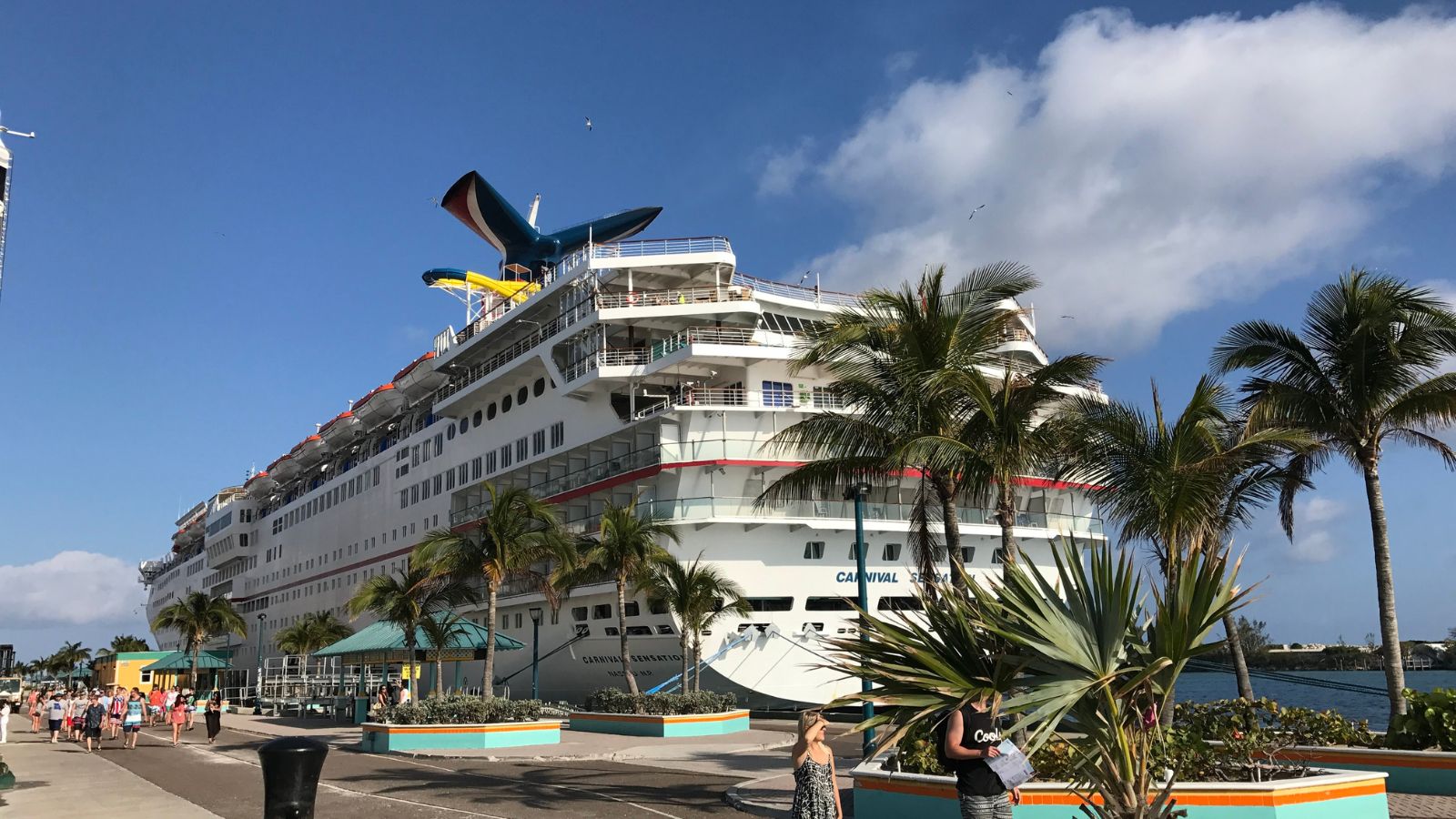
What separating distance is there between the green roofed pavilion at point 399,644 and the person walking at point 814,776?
22.8 meters

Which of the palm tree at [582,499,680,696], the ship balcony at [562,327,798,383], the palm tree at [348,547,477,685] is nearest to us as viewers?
the palm tree at [582,499,680,696]

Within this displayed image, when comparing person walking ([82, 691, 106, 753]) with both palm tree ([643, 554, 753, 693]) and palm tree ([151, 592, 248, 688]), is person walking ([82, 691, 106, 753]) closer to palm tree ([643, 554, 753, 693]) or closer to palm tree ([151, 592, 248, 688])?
palm tree ([643, 554, 753, 693])

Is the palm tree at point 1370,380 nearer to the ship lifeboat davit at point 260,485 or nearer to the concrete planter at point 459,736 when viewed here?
A: the concrete planter at point 459,736

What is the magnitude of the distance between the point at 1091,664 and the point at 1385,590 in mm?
11879

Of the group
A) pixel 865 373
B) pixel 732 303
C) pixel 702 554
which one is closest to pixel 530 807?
pixel 865 373

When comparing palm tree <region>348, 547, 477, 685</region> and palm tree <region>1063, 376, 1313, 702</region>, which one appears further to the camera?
palm tree <region>348, 547, 477, 685</region>

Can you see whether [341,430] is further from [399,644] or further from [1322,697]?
[1322,697]

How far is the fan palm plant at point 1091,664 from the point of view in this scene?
7.56 meters

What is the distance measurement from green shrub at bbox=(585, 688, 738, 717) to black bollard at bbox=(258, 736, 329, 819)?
20.5 meters

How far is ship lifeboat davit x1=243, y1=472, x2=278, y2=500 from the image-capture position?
80812 mm

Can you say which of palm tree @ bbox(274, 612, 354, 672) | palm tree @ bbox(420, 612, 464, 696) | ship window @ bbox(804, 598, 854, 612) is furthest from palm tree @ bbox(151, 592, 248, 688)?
ship window @ bbox(804, 598, 854, 612)

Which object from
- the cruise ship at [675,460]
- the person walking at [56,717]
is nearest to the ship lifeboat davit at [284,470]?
the cruise ship at [675,460]

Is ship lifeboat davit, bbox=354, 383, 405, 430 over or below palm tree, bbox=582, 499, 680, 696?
over

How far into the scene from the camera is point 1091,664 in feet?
25.0
